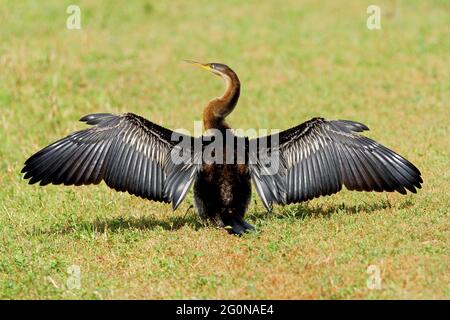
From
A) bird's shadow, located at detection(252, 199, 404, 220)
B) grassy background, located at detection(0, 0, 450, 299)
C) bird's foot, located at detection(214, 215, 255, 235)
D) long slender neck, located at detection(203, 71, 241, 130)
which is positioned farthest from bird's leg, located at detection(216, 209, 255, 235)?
long slender neck, located at detection(203, 71, 241, 130)

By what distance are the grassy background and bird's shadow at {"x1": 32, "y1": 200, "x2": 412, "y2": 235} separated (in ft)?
0.09

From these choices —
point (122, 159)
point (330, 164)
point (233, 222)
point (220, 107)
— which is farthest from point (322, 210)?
point (122, 159)

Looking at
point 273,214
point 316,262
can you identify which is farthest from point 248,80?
point 316,262

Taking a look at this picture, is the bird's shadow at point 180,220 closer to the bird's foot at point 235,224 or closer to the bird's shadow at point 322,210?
the bird's shadow at point 322,210

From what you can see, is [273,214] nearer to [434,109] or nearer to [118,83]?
[434,109]

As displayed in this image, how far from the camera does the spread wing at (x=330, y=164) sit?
9258 millimetres

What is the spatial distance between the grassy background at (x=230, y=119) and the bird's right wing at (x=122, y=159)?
1.88ft

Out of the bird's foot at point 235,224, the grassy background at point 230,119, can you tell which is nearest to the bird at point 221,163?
the bird's foot at point 235,224

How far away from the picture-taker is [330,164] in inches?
368

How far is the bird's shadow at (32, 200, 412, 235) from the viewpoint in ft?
31.3

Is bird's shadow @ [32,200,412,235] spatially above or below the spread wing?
below

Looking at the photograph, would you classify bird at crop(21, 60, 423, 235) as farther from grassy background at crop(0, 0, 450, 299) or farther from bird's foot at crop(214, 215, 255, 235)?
grassy background at crop(0, 0, 450, 299)

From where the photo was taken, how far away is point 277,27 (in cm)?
2055
